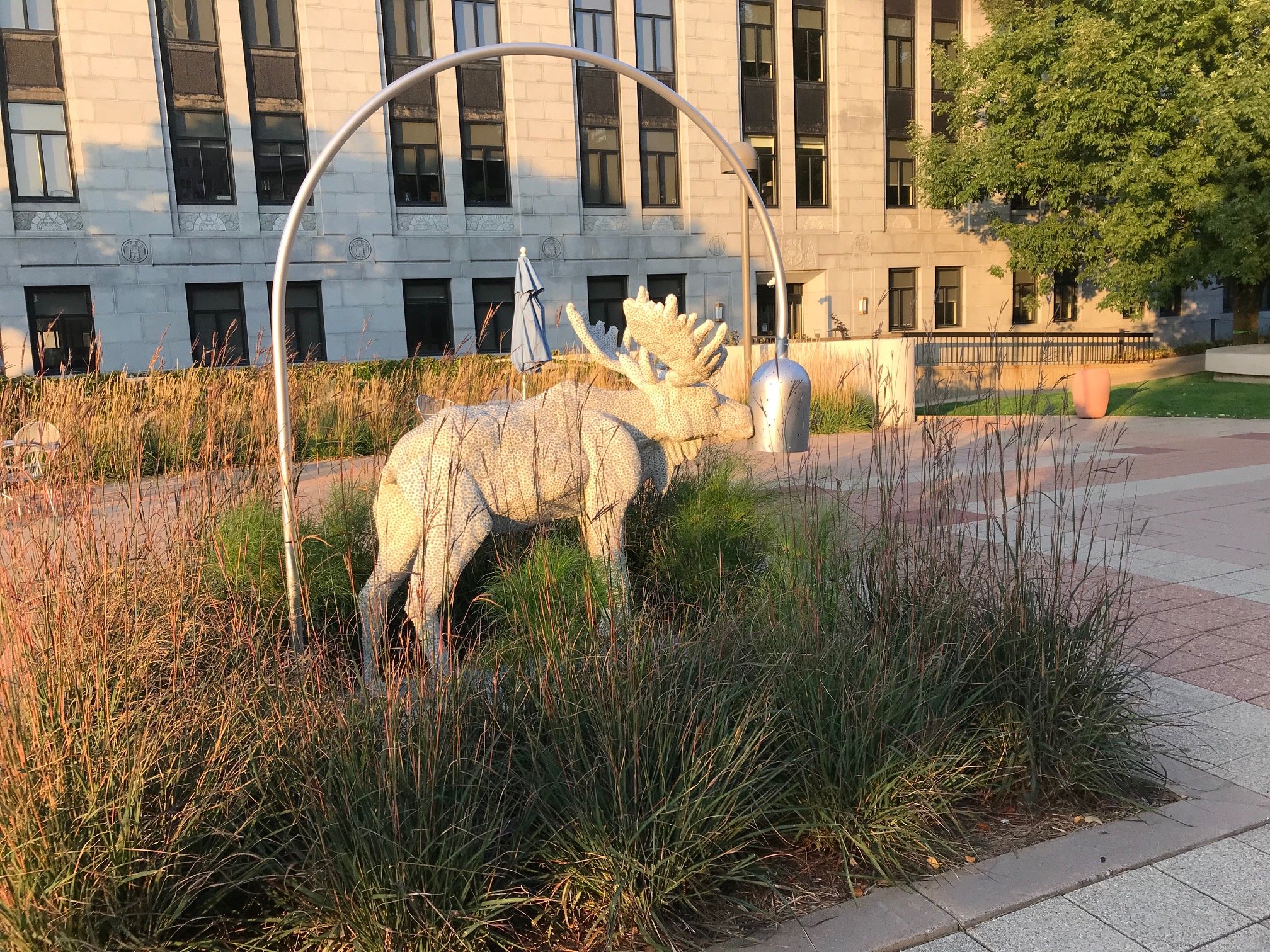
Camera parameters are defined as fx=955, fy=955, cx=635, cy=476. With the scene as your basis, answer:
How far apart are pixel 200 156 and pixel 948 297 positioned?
2473 cm

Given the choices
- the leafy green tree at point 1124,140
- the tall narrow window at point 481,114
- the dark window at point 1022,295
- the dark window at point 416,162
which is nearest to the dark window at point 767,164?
the leafy green tree at point 1124,140

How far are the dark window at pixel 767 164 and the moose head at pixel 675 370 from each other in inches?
1077

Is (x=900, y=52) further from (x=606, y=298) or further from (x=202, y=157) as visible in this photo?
(x=202, y=157)

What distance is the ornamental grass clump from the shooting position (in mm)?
2639

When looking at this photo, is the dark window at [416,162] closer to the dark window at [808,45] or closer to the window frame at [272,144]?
the window frame at [272,144]

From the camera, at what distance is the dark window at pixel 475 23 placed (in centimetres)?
2683

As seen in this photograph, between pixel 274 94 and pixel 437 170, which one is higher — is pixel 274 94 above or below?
above

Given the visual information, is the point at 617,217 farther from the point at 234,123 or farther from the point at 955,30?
the point at 955,30

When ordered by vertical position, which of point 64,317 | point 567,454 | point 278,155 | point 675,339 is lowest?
point 567,454

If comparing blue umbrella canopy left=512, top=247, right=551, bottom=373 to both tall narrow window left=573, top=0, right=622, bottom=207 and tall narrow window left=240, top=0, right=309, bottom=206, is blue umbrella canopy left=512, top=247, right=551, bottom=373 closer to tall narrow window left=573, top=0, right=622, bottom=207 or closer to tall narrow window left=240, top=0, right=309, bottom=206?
tall narrow window left=240, top=0, right=309, bottom=206

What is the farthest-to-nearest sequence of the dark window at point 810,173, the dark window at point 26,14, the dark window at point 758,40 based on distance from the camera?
the dark window at point 810,173
the dark window at point 758,40
the dark window at point 26,14

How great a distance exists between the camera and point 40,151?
2317 cm

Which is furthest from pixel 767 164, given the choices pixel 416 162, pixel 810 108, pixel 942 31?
pixel 416 162

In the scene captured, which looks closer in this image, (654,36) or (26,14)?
(26,14)
